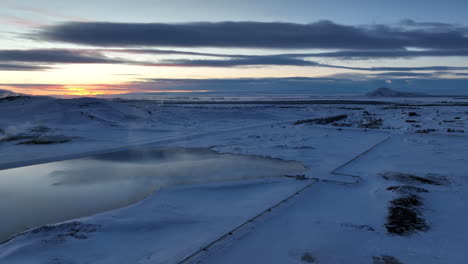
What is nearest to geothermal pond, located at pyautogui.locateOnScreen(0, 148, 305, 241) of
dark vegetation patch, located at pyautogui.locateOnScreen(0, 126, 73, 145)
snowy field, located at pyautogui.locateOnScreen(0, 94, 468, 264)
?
snowy field, located at pyautogui.locateOnScreen(0, 94, 468, 264)

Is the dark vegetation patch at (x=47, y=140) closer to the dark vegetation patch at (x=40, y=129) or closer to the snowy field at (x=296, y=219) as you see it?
the dark vegetation patch at (x=40, y=129)

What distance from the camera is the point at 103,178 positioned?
27.5 feet

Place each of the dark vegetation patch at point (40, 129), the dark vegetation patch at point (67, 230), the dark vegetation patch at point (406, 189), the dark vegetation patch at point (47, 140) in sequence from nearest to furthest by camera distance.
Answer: the dark vegetation patch at point (67, 230)
the dark vegetation patch at point (406, 189)
the dark vegetation patch at point (47, 140)
the dark vegetation patch at point (40, 129)

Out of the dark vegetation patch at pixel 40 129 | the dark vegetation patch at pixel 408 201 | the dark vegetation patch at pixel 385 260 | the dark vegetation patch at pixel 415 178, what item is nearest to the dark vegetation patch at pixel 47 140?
the dark vegetation patch at pixel 40 129

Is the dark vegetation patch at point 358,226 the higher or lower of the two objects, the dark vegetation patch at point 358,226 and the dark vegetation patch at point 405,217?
the lower

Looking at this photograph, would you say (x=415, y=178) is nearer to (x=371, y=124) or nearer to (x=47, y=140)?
(x=371, y=124)

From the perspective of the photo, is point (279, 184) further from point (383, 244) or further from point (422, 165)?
point (422, 165)

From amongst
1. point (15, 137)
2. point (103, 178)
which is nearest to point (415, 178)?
point (103, 178)

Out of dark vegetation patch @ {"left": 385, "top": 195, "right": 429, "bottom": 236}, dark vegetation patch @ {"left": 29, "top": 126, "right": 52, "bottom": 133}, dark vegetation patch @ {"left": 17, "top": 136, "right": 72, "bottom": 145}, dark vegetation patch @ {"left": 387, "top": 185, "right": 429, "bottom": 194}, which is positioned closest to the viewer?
dark vegetation patch @ {"left": 385, "top": 195, "right": 429, "bottom": 236}

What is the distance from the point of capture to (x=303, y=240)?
4688mm

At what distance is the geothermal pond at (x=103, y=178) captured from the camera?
20.0 feet

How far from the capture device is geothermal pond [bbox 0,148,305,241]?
609cm

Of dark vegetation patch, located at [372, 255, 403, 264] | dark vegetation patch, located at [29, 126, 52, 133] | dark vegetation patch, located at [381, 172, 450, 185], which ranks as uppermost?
dark vegetation patch, located at [29, 126, 52, 133]

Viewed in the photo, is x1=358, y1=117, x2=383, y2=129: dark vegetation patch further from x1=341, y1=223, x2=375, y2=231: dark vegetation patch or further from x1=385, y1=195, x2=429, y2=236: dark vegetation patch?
x1=341, y1=223, x2=375, y2=231: dark vegetation patch
